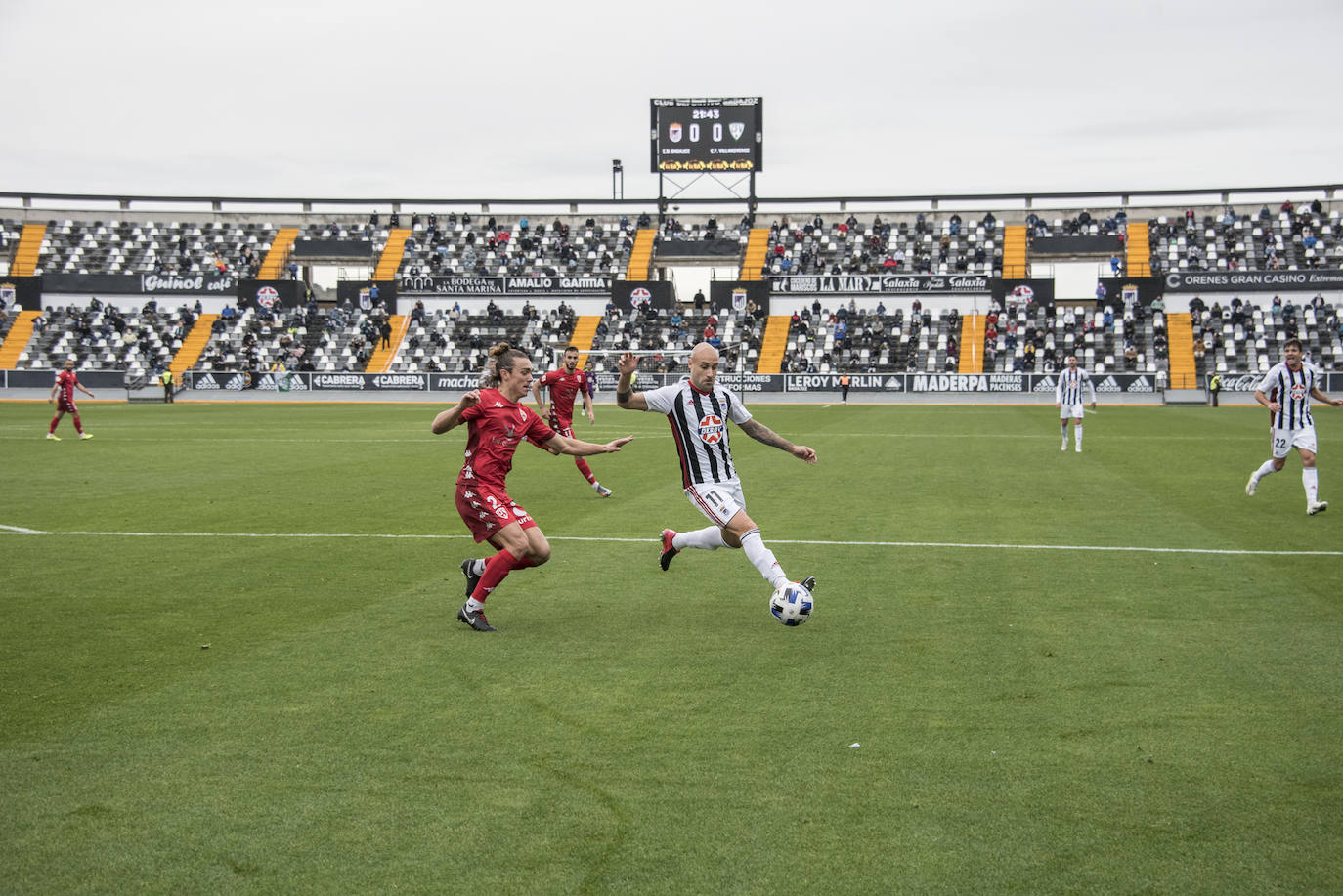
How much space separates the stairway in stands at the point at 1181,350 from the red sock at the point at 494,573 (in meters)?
51.6

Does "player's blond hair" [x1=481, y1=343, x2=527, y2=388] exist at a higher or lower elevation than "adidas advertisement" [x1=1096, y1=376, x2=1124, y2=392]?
higher

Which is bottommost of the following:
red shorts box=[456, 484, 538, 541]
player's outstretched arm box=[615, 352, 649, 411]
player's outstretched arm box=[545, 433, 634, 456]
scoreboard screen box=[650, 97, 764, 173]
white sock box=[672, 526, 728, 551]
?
white sock box=[672, 526, 728, 551]

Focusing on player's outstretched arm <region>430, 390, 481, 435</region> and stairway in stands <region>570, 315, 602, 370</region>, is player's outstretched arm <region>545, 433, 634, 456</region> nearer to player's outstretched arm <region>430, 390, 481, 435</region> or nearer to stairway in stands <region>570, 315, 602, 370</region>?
player's outstretched arm <region>430, 390, 481, 435</region>

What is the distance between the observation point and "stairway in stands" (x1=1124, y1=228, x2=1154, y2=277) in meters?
61.5

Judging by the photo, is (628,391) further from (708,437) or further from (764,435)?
(764,435)

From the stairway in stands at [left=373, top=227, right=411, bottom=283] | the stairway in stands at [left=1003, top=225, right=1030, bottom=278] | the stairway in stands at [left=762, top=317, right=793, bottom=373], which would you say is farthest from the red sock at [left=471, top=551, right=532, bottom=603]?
the stairway in stands at [left=373, top=227, right=411, bottom=283]

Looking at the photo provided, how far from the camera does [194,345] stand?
61531mm

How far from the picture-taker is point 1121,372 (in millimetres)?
52938

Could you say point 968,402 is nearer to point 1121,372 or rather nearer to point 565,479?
point 1121,372

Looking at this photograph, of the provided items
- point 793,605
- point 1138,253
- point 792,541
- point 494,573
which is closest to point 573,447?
point 494,573

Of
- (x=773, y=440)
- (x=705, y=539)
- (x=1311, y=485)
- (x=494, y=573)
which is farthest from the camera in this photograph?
(x=1311, y=485)

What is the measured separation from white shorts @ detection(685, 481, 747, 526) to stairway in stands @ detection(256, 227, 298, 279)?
63.3m

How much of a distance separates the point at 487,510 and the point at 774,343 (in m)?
53.1

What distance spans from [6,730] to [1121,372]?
53.8 metres
